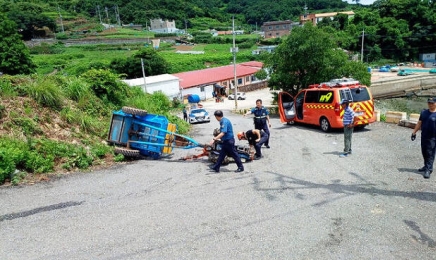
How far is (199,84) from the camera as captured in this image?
50125 millimetres

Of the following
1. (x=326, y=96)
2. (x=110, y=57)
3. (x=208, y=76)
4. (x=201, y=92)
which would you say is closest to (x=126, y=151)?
(x=326, y=96)

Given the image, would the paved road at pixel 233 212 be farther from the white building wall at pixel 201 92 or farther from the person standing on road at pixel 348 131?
the white building wall at pixel 201 92

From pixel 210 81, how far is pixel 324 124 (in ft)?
128

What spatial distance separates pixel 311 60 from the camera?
2214cm

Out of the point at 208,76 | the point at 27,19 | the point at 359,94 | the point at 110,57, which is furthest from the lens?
the point at 27,19

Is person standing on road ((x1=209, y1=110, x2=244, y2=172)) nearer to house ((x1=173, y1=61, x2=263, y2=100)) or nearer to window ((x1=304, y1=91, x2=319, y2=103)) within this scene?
window ((x1=304, y1=91, x2=319, y2=103))

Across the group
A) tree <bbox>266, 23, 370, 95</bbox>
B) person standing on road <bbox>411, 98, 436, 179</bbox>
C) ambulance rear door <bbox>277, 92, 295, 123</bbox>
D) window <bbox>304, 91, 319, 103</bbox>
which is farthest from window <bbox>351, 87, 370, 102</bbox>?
tree <bbox>266, 23, 370, 95</bbox>

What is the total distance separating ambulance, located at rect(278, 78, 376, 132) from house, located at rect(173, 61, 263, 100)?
3351cm

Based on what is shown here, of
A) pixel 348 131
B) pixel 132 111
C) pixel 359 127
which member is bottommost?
pixel 359 127

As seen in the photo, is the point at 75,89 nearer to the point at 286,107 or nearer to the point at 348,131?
the point at 348,131

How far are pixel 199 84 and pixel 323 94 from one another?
37675 millimetres

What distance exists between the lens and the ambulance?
12.7 m

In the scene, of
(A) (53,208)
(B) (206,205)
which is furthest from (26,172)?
(B) (206,205)

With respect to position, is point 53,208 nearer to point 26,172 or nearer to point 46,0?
point 26,172
